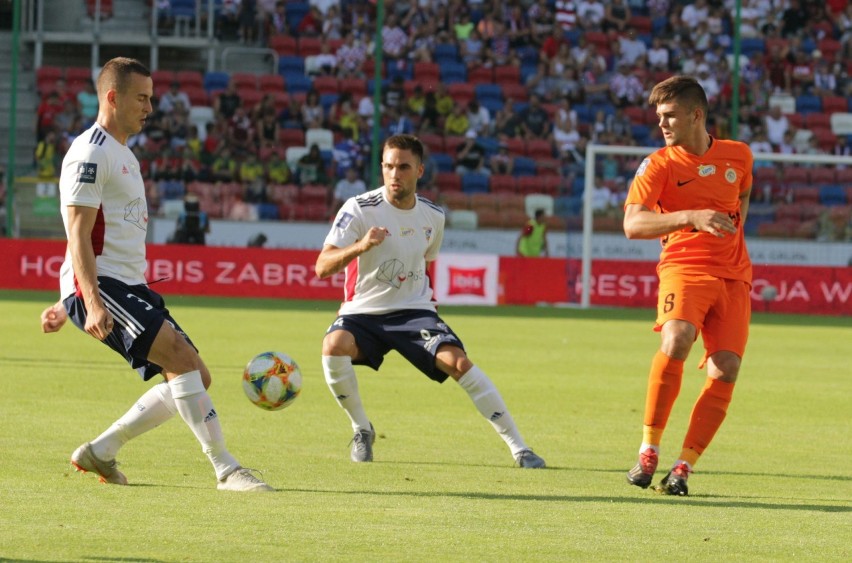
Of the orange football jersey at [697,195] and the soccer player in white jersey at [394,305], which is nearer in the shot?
the orange football jersey at [697,195]

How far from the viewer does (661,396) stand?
7258mm

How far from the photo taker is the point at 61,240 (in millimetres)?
24844

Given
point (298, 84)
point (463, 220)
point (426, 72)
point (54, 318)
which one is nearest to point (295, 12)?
point (298, 84)

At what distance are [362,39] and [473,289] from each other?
30.5 ft

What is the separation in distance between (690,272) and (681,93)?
886 mm

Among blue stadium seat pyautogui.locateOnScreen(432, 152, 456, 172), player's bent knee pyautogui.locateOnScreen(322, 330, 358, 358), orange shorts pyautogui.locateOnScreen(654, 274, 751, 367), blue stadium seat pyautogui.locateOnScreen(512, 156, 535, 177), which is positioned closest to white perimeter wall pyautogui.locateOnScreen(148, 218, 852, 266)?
blue stadium seat pyautogui.locateOnScreen(512, 156, 535, 177)

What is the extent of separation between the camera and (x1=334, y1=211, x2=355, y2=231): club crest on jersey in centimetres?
840

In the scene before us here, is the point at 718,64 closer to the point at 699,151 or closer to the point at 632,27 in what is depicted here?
the point at 632,27

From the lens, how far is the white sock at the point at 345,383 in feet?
27.7

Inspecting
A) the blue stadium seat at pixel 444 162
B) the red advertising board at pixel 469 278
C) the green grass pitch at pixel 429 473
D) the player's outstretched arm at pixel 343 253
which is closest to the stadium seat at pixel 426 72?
the blue stadium seat at pixel 444 162

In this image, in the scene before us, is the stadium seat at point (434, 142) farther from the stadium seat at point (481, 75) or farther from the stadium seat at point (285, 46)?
the stadium seat at point (285, 46)

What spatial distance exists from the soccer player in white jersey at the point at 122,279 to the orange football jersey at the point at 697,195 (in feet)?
7.65

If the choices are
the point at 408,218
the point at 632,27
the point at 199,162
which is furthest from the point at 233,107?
the point at 408,218

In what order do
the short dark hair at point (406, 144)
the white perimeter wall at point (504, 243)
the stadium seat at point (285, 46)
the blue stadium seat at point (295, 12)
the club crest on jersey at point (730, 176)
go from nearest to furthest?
the club crest on jersey at point (730, 176) < the short dark hair at point (406, 144) < the white perimeter wall at point (504, 243) < the stadium seat at point (285, 46) < the blue stadium seat at point (295, 12)
